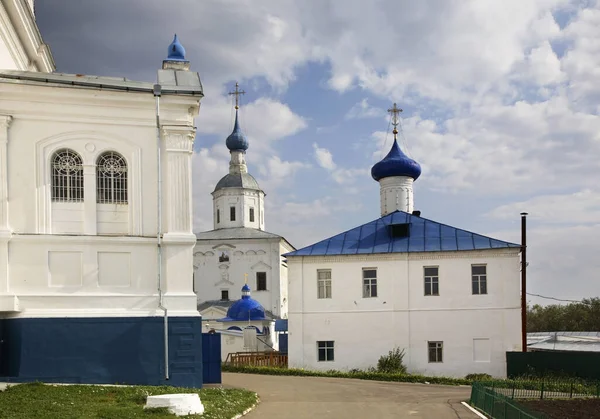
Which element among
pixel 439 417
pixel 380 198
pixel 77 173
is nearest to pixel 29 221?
pixel 77 173

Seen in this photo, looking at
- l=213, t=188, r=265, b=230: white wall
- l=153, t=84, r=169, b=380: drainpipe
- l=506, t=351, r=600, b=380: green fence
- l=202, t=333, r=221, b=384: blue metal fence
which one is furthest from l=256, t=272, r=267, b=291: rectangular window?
l=153, t=84, r=169, b=380: drainpipe

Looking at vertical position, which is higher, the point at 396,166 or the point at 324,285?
the point at 396,166

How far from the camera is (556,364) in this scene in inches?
968

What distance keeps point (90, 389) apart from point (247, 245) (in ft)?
140

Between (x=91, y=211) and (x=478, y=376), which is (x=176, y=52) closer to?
(x=91, y=211)

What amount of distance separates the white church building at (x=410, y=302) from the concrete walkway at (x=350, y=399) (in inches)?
190

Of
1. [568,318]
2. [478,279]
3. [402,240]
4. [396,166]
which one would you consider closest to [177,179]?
[402,240]

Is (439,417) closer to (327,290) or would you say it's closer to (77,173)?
(77,173)

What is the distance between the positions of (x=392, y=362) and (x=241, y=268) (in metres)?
29.9

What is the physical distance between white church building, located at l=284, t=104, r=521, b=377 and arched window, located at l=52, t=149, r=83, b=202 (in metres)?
14.9

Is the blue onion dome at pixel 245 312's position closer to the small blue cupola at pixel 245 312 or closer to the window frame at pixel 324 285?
the small blue cupola at pixel 245 312

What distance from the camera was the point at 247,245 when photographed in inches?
2251

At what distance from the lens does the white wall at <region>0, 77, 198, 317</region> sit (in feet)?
51.5

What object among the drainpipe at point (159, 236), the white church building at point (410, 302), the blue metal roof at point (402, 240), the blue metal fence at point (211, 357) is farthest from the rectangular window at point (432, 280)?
the drainpipe at point (159, 236)
